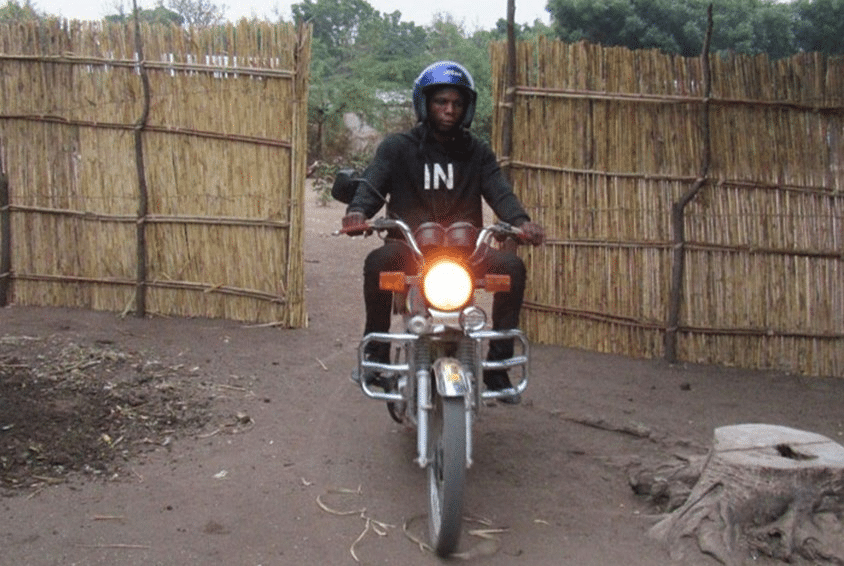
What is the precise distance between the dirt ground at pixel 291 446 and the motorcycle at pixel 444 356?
34 cm

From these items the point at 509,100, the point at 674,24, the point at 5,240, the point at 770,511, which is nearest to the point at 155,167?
the point at 5,240

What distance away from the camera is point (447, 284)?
4.06m

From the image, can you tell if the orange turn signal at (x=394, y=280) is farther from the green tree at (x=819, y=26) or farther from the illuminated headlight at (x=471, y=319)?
the green tree at (x=819, y=26)

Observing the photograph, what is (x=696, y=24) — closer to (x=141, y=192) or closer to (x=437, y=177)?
(x=141, y=192)

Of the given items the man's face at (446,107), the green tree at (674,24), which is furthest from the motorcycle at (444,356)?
the green tree at (674,24)

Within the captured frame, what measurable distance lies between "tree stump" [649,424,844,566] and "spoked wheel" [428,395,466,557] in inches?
34.5

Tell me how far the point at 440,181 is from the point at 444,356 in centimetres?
110

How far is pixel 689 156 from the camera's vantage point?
6863mm

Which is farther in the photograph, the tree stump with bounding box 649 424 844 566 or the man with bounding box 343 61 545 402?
the man with bounding box 343 61 545 402

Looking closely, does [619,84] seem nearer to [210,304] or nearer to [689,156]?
[689,156]

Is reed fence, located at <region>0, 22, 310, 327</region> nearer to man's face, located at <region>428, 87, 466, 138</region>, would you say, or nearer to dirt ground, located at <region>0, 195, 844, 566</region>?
dirt ground, located at <region>0, 195, 844, 566</region>

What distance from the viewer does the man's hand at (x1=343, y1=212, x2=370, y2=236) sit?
446 cm

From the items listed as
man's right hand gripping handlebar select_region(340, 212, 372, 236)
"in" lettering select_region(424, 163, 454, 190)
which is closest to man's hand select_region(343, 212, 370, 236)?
man's right hand gripping handlebar select_region(340, 212, 372, 236)

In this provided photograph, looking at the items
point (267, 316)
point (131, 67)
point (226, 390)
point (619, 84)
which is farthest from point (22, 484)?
point (619, 84)
